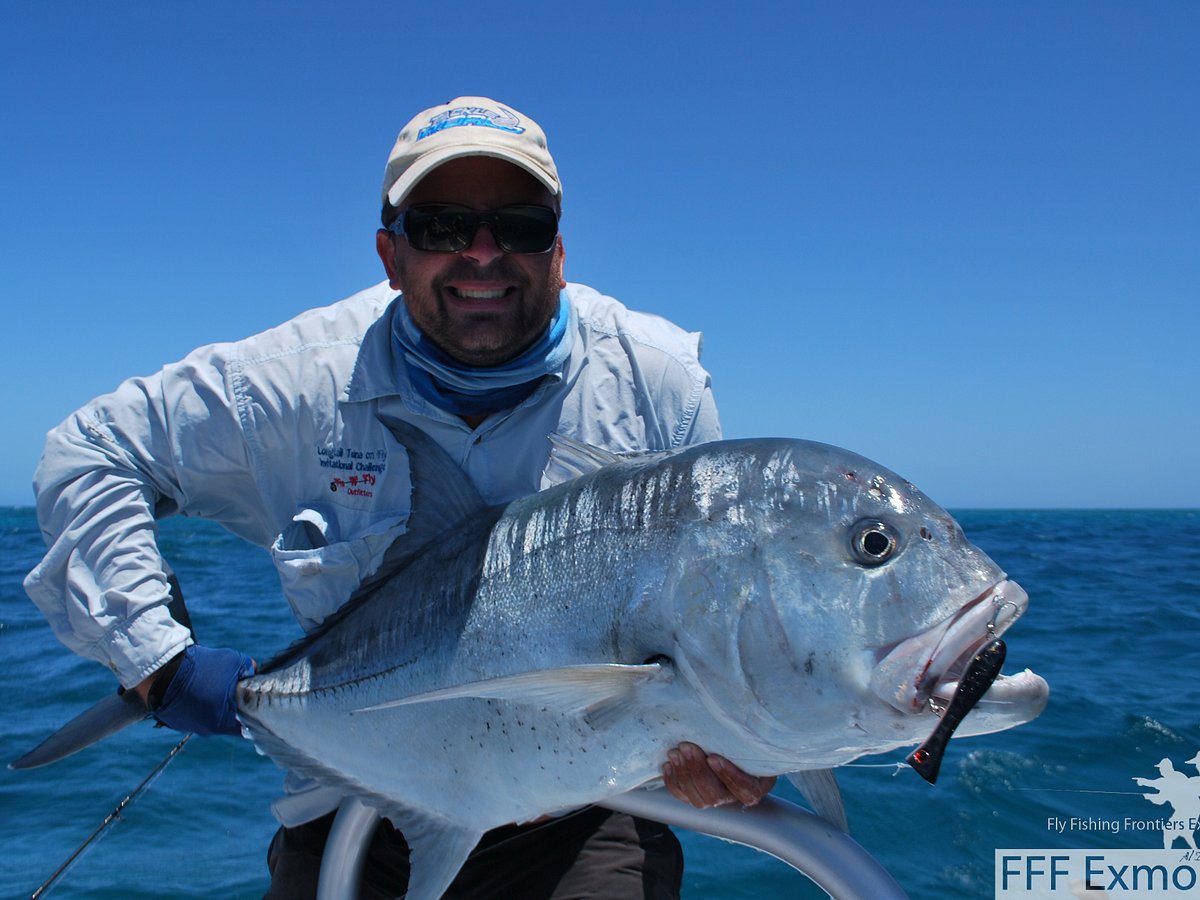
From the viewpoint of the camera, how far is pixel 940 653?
59.3 inches

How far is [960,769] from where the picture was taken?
21.8 feet

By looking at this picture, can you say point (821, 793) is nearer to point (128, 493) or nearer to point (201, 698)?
A: point (201, 698)

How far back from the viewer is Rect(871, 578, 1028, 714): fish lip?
1495mm

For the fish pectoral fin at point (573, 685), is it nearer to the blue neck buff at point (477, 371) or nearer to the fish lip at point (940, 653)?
the fish lip at point (940, 653)

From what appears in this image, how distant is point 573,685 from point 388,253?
1.69 meters

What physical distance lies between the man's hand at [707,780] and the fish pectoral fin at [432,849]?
527mm

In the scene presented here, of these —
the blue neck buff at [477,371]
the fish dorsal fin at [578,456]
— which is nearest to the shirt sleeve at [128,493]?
the blue neck buff at [477,371]

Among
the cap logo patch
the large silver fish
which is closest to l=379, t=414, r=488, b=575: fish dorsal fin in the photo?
the large silver fish

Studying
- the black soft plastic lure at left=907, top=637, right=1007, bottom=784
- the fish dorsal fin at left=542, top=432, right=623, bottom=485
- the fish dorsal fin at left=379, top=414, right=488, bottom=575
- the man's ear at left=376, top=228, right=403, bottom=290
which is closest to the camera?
the black soft plastic lure at left=907, top=637, right=1007, bottom=784

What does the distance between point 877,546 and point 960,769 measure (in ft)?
19.3

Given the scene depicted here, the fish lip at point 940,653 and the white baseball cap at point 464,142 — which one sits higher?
the white baseball cap at point 464,142

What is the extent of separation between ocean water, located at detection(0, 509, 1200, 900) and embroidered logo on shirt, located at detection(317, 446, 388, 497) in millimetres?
1637

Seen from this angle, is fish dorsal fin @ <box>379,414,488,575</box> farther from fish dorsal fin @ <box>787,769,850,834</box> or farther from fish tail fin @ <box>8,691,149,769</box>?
fish dorsal fin @ <box>787,769,850,834</box>

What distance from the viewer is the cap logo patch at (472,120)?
2586 millimetres
